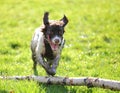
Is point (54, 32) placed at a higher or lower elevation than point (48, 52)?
higher

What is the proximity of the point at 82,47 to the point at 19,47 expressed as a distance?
2.43 meters

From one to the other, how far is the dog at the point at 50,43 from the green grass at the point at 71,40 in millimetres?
588

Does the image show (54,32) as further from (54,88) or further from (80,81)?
(80,81)

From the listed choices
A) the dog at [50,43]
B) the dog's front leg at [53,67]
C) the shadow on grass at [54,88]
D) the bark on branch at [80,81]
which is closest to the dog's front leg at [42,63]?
the dog at [50,43]

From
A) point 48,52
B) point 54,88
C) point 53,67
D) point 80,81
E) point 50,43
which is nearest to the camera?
point 80,81

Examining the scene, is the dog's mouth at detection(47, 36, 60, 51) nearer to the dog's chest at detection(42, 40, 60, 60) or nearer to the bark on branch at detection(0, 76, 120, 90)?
the dog's chest at detection(42, 40, 60, 60)

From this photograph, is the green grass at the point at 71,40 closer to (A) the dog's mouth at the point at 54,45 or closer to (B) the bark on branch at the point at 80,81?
(B) the bark on branch at the point at 80,81

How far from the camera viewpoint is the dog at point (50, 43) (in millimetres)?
8328

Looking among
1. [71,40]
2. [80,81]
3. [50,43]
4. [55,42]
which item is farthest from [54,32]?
[71,40]

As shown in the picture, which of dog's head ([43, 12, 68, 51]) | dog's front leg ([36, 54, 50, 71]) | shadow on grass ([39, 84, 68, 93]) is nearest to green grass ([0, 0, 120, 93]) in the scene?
shadow on grass ([39, 84, 68, 93])

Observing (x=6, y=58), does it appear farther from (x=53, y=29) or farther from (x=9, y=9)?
(x=9, y=9)

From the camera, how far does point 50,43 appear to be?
342 inches

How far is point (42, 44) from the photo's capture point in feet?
29.3

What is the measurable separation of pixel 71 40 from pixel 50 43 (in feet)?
18.7
